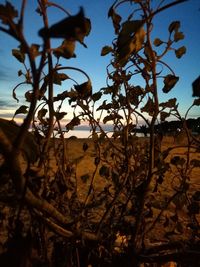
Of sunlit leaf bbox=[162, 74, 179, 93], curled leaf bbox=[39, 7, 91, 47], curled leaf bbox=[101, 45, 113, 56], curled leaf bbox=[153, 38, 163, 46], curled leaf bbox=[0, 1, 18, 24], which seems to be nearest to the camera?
curled leaf bbox=[39, 7, 91, 47]

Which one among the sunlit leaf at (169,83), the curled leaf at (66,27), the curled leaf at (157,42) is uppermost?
the curled leaf at (157,42)

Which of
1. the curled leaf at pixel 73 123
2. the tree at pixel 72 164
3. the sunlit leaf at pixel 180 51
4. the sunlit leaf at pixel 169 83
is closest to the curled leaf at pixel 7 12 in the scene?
the tree at pixel 72 164

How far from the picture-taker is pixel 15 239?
3.04 ft

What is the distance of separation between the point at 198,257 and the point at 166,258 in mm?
184

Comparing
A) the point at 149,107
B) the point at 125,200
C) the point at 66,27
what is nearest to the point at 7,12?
the point at 66,27

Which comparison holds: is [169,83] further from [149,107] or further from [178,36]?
[149,107]

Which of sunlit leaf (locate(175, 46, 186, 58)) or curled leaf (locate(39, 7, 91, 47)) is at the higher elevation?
sunlit leaf (locate(175, 46, 186, 58))

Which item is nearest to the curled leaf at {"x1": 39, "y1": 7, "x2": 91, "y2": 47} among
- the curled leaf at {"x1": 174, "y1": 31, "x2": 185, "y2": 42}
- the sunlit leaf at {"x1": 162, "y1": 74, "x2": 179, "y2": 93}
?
the sunlit leaf at {"x1": 162, "y1": 74, "x2": 179, "y2": 93}

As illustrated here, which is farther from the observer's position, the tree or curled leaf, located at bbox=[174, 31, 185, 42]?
curled leaf, located at bbox=[174, 31, 185, 42]

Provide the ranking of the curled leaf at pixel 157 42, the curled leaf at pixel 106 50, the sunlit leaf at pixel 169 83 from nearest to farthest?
1. the sunlit leaf at pixel 169 83
2. the curled leaf at pixel 157 42
3. the curled leaf at pixel 106 50

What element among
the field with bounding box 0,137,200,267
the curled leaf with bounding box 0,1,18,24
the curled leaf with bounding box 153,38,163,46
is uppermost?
the curled leaf with bounding box 153,38,163,46

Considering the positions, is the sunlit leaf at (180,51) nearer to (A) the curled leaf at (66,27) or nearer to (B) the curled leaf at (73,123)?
(B) the curled leaf at (73,123)

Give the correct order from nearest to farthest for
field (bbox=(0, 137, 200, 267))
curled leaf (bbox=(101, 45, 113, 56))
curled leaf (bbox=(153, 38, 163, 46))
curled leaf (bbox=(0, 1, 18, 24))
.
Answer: curled leaf (bbox=(0, 1, 18, 24)), curled leaf (bbox=(153, 38, 163, 46)), curled leaf (bbox=(101, 45, 113, 56)), field (bbox=(0, 137, 200, 267))

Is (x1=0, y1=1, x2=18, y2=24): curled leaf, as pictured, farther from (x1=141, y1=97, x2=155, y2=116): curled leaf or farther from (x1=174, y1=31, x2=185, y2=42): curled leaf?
(x1=141, y1=97, x2=155, y2=116): curled leaf
